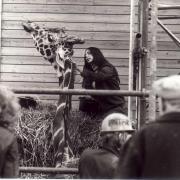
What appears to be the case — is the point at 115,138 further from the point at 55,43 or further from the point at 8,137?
the point at 55,43

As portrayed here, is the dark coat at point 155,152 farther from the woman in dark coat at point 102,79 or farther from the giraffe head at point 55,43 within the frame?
the giraffe head at point 55,43

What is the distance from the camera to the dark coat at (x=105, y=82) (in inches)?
329

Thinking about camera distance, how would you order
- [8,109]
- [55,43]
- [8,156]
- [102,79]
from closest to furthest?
[8,156]
[8,109]
[102,79]
[55,43]

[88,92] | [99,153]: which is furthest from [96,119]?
[99,153]

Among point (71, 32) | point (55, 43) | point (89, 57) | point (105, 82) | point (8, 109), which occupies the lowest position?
point (8, 109)

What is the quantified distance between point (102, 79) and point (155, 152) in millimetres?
5183

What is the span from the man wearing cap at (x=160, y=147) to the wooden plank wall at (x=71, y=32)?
705 cm

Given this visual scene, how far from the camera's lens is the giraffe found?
7.64 meters

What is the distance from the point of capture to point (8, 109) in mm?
4332

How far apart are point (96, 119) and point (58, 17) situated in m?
2.30

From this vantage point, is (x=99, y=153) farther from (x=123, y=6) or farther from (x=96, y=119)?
(x=123, y=6)

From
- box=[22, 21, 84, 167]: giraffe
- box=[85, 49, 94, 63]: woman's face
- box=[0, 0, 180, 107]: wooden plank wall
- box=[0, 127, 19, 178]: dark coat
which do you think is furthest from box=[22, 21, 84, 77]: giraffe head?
box=[0, 127, 19, 178]: dark coat

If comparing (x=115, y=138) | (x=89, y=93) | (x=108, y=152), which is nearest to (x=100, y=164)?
(x=108, y=152)

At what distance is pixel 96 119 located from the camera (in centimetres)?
918
